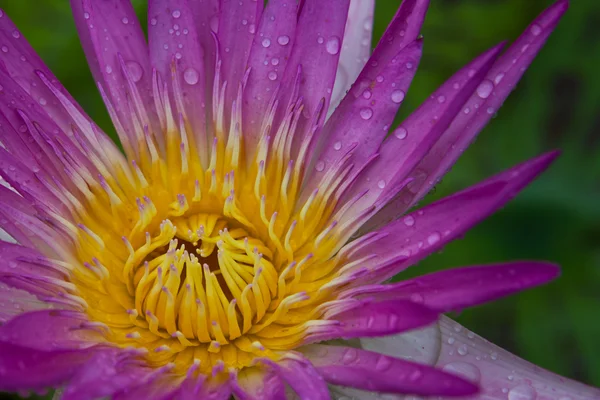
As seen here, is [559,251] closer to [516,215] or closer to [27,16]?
[516,215]

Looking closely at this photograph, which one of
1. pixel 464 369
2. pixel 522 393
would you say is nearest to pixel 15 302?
pixel 464 369

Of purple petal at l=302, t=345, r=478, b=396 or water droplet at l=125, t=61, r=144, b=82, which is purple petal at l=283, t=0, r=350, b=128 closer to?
water droplet at l=125, t=61, r=144, b=82

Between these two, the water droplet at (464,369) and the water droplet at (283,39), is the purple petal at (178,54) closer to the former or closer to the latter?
the water droplet at (283,39)

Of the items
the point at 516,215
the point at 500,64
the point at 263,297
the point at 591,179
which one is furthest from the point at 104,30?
the point at 591,179

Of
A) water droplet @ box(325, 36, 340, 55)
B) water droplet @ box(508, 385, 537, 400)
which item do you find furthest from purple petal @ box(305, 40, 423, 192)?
water droplet @ box(508, 385, 537, 400)

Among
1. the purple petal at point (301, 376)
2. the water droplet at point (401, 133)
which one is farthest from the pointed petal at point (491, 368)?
the water droplet at point (401, 133)

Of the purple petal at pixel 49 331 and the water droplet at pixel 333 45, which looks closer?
the purple petal at pixel 49 331
